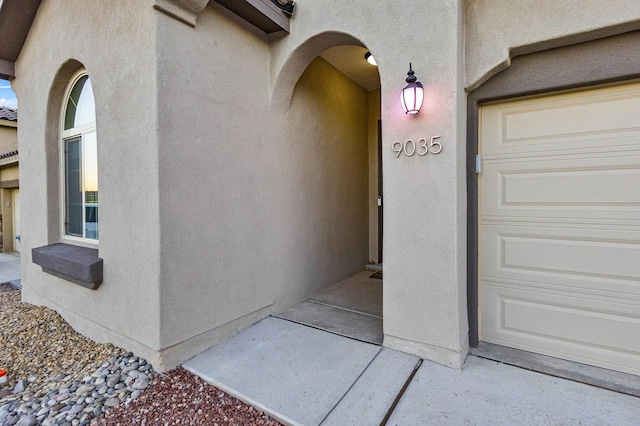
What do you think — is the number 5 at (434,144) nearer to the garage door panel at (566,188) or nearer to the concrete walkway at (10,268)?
the garage door panel at (566,188)

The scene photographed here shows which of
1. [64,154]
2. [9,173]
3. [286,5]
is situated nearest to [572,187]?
[286,5]

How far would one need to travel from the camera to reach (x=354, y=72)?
5750 millimetres

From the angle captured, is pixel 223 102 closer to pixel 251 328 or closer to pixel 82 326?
pixel 251 328

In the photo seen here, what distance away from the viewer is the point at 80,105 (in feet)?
15.2

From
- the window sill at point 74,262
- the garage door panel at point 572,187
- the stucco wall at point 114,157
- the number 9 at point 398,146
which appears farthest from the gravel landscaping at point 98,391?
the garage door panel at point 572,187

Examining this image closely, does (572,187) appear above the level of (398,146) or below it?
below

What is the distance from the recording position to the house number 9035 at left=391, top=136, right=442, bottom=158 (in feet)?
9.73

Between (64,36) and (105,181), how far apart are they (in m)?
2.46

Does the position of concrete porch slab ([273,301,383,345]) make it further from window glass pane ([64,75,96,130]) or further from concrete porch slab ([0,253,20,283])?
concrete porch slab ([0,253,20,283])

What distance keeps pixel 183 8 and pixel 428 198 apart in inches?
126

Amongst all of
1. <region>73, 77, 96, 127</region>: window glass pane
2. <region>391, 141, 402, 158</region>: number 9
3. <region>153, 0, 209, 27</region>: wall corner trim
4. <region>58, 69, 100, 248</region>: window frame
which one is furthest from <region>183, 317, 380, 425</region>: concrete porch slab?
<region>73, 77, 96, 127</region>: window glass pane

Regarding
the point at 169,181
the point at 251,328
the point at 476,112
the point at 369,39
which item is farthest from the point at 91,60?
the point at 476,112

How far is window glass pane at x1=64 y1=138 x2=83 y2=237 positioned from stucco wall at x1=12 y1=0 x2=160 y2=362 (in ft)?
0.60

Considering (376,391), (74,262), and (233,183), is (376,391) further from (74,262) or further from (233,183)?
(74,262)
